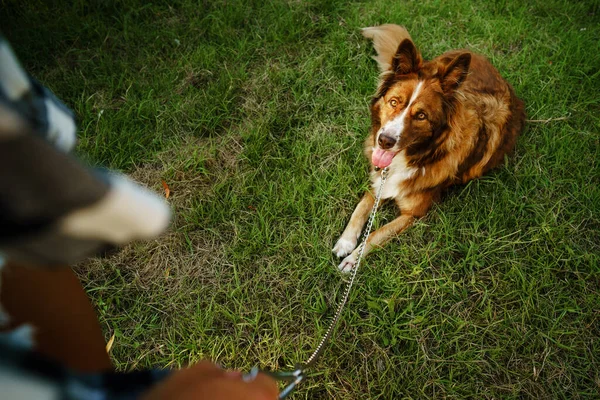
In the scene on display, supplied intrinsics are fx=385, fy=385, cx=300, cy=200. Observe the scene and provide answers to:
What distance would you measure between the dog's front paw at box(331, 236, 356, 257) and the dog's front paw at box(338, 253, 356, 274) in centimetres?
4

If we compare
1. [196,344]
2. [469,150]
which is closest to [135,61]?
[196,344]

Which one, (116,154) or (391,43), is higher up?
(391,43)

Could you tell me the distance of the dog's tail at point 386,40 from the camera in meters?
3.14

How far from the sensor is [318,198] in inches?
102

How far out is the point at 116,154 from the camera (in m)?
2.70

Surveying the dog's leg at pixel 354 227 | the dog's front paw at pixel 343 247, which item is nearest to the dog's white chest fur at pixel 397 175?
the dog's leg at pixel 354 227

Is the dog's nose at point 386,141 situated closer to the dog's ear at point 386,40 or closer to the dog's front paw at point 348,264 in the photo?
the dog's front paw at point 348,264

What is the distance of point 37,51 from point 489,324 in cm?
390

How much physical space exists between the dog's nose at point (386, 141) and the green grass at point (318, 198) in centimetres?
46

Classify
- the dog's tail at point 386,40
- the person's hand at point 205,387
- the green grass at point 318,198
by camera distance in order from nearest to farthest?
1. the person's hand at point 205,387
2. the green grass at point 318,198
3. the dog's tail at point 386,40

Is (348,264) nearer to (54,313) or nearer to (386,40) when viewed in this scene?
(54,313)

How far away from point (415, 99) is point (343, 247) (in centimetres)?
100

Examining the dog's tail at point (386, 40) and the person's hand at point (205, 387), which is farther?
the dog's tail at point (386, 40)

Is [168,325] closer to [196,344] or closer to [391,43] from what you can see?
[196,344]
